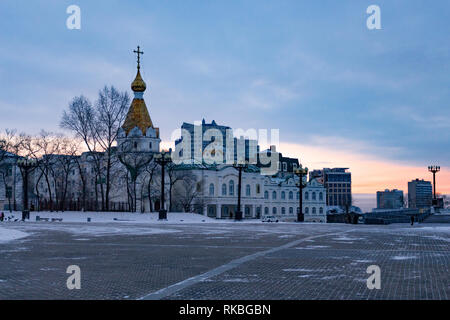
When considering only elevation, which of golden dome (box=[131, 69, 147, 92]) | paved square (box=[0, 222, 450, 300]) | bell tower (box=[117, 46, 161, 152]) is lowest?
paved square (box=[0, 222, 450, 300])

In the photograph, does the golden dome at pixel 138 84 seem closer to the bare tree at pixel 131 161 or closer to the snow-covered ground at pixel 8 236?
the bare tree at pixel 131 161

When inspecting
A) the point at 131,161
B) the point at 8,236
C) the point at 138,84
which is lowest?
the point at 8,236

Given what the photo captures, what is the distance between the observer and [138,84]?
7081 cm

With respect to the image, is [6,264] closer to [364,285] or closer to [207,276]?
[207,276]

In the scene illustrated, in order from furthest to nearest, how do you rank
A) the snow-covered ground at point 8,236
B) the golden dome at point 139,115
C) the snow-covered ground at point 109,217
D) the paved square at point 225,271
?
the golden dome at point 139,115 → the snow-covered ground at point 109,217 → the snow-covered ground at point 8,236 → the paved square at point 225,271

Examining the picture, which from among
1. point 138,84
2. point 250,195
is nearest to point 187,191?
point 138,84

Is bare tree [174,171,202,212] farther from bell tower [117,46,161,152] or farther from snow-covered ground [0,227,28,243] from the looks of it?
snow-covered ground [0,227,28,243]

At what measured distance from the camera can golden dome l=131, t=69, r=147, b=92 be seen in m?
70.8

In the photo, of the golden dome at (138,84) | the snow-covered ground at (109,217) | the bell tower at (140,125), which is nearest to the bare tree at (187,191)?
the bell tower at (140,125)

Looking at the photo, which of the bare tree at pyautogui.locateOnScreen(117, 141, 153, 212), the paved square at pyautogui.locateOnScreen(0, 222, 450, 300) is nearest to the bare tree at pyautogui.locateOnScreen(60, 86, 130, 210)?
the bare tree at pyautogui.locateOnScreen(117, 141, 153, 212)

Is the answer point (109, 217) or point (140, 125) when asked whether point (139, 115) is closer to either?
point (140, 125)

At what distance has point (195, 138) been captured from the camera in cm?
19600

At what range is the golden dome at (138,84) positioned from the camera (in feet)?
232
